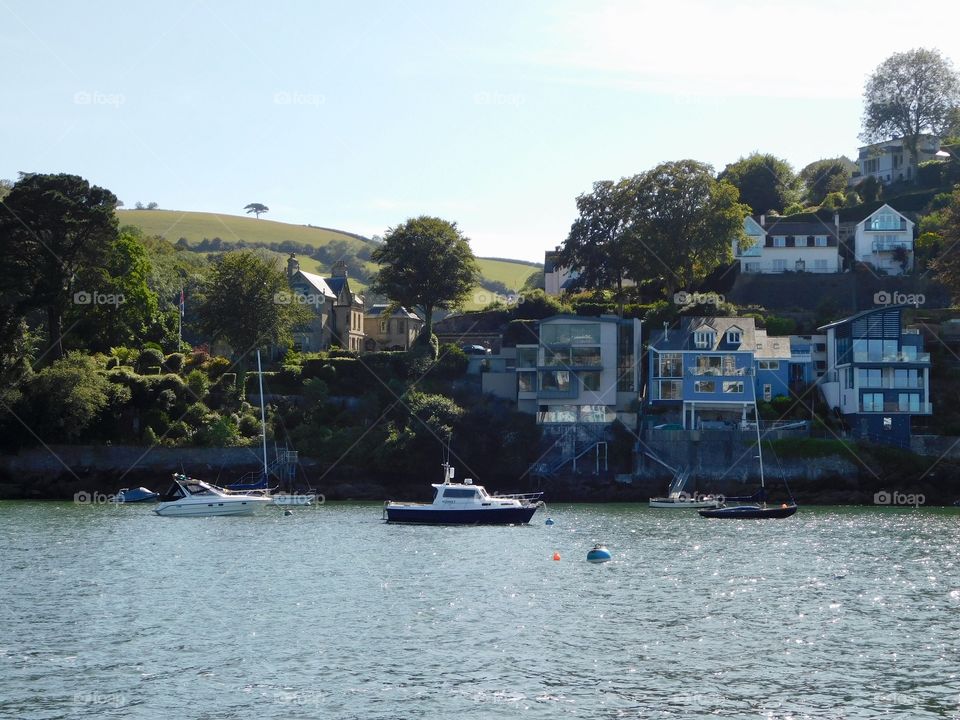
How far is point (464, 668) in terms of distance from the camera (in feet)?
110

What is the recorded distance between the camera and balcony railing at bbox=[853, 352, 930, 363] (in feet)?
327

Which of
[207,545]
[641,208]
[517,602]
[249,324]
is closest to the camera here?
[517,602]

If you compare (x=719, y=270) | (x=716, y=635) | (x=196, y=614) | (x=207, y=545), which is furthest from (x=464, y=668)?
(x=719, y=270)

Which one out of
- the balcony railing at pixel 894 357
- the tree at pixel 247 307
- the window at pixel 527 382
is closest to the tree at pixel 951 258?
the balcony railing at pixel 894 357

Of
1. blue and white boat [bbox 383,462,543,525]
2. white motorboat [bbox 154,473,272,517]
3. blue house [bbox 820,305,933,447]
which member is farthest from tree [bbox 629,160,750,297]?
white motorboat [bbox 154,473,272,517]

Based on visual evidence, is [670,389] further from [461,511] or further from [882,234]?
[882,234]

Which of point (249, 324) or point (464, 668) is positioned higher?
point (249, 324)

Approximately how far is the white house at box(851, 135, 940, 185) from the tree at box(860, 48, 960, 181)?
1416mm

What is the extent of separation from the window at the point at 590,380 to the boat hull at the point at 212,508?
30.3 metres

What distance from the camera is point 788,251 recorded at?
12925 cm

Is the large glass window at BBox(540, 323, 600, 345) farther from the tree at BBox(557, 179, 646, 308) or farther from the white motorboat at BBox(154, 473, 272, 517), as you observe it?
the white motorboat at BBox(154, 473, 272, 517)

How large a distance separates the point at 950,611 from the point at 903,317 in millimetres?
70964

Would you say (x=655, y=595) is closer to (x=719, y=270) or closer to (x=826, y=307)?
(x=826, y=307)

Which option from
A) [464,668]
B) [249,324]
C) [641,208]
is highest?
[641,208]
